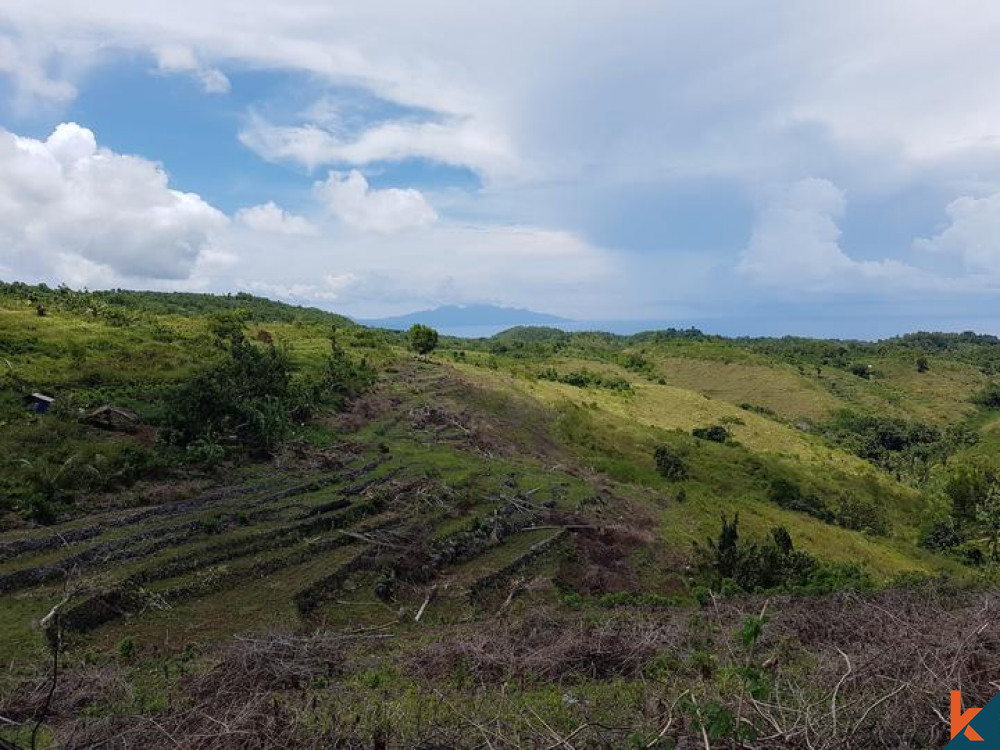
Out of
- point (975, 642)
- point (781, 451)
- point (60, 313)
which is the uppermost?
point (60, 313)

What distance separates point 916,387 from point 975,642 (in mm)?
105814

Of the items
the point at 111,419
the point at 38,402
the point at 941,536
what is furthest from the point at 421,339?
the point at 941,536

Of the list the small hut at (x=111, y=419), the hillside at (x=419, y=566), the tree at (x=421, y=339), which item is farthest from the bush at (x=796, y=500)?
the tree at (x=421, y=339)

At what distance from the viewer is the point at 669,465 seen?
114ft

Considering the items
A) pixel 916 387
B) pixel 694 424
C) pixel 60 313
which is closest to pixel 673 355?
pixel 916 387

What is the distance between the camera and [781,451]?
53688 mm

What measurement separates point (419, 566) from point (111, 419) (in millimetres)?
13089

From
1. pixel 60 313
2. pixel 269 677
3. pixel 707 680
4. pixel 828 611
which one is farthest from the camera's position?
pixel 60 313

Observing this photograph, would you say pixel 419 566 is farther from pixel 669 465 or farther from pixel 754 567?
pixel 669 465

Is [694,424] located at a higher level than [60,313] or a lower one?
lower

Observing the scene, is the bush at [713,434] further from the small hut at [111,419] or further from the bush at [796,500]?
the small hut at [111,419]

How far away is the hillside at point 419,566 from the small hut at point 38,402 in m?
0.56

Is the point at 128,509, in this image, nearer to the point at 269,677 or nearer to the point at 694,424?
the point at 269,677

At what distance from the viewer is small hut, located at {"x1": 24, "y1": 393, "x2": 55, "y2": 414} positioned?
914 inches
